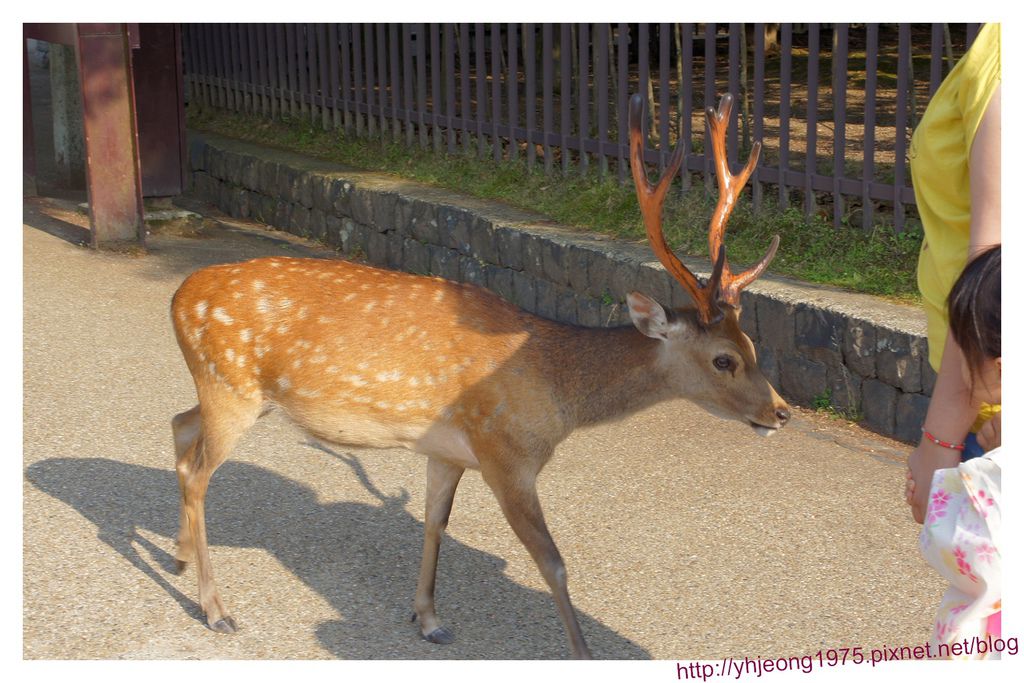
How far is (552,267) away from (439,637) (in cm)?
377

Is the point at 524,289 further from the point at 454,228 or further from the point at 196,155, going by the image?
the point at 196,155

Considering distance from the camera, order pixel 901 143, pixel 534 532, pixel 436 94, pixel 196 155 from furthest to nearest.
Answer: pixel 196 155 → pixel 436 94 → pixel 901 143 → pixel 534 532

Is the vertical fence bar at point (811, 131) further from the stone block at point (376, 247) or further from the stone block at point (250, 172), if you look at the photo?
the stone block at point (250, 172)

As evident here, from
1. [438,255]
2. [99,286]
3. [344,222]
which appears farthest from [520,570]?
[344,222]

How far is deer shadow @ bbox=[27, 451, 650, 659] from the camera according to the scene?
4.25 metres

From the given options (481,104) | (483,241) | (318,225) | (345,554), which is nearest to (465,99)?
(481,104)

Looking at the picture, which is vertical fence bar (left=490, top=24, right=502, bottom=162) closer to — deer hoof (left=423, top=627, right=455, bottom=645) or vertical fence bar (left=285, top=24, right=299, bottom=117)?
vertical fence bar (left=285, top=24, right=299, bottom=117)

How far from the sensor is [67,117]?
446 inches

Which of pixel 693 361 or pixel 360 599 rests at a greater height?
pixel 693 361

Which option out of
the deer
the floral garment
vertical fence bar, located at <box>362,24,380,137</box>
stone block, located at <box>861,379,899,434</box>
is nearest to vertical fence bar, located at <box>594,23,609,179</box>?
vertical fence bar, located at <box>362,24,380,137</box>

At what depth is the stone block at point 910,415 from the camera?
579 centimetres

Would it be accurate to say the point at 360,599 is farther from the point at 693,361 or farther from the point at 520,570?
the point at 693,361

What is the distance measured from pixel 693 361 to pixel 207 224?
7380mm

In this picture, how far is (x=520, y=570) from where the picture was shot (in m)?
4.76
